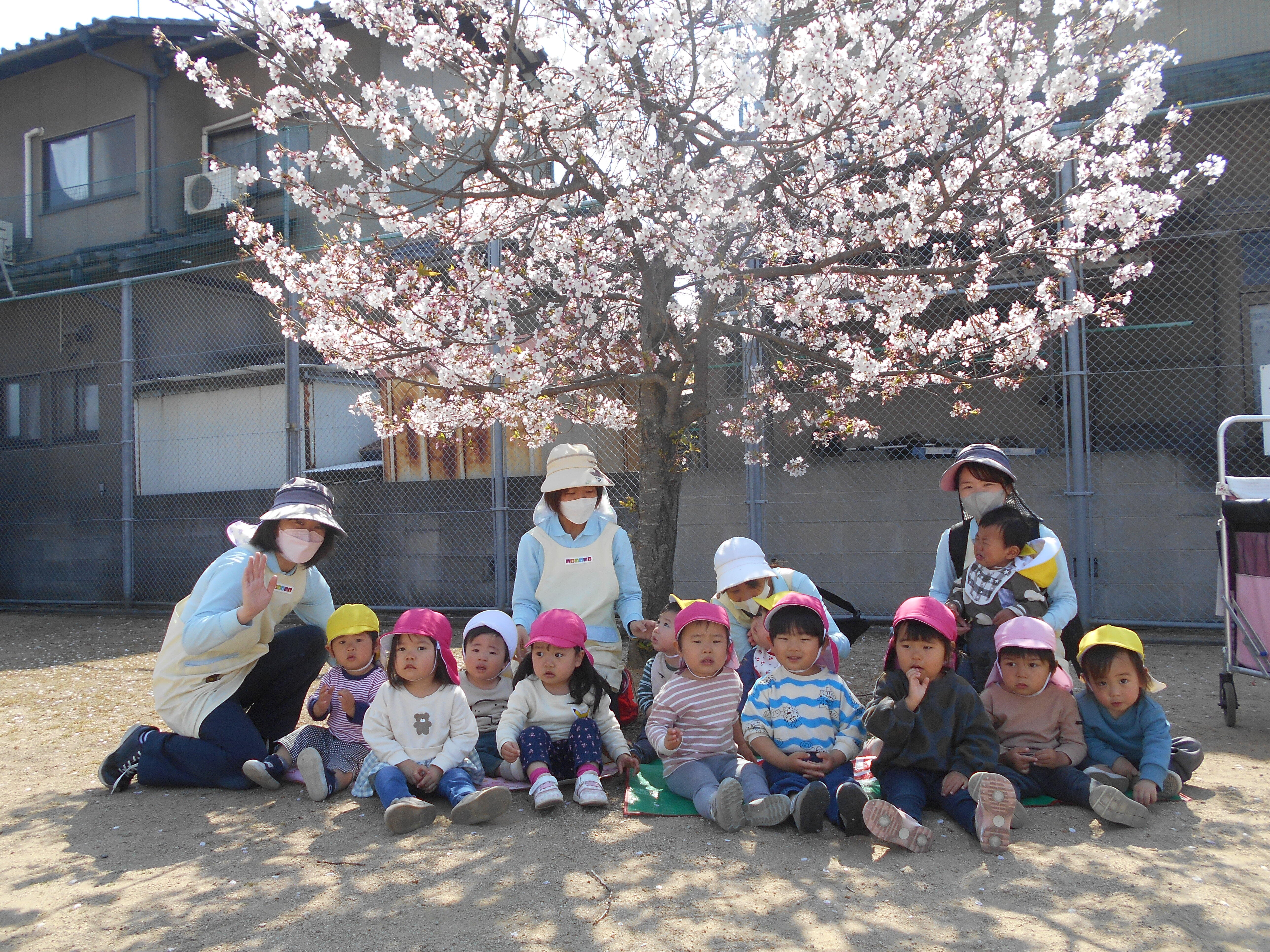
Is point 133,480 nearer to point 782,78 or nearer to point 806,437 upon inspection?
point 806,437

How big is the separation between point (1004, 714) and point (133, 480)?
331 inches

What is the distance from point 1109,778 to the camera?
3.16 m

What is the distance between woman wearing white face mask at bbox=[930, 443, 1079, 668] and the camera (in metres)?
3.79

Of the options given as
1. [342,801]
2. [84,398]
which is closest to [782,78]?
[342,801]

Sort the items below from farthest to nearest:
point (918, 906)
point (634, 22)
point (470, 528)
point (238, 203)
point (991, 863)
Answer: point (470, 528)
point (238, 203)
point (634, 22)
point (991, 863)
point (918, 906)

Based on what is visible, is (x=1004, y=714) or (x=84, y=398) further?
(x=84, y=398)

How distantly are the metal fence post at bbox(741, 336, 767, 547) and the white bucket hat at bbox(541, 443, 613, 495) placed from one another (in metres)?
2.22

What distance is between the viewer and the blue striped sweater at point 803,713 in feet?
10.7

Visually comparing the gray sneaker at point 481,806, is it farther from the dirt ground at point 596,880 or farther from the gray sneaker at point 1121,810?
the gray sneaker at point 1121,810

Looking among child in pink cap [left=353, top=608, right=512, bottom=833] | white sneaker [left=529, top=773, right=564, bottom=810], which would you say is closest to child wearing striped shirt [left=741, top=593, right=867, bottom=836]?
white sneaker [left=529, top=773, right=564, bottom=810]

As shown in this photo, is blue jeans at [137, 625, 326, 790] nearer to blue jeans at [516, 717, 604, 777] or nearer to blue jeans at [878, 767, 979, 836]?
blue jeans at [516, 717, 604, 777]

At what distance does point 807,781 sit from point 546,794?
92 centimetres

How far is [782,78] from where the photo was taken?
4371mm

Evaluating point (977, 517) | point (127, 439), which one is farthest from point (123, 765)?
point (127, 439)
